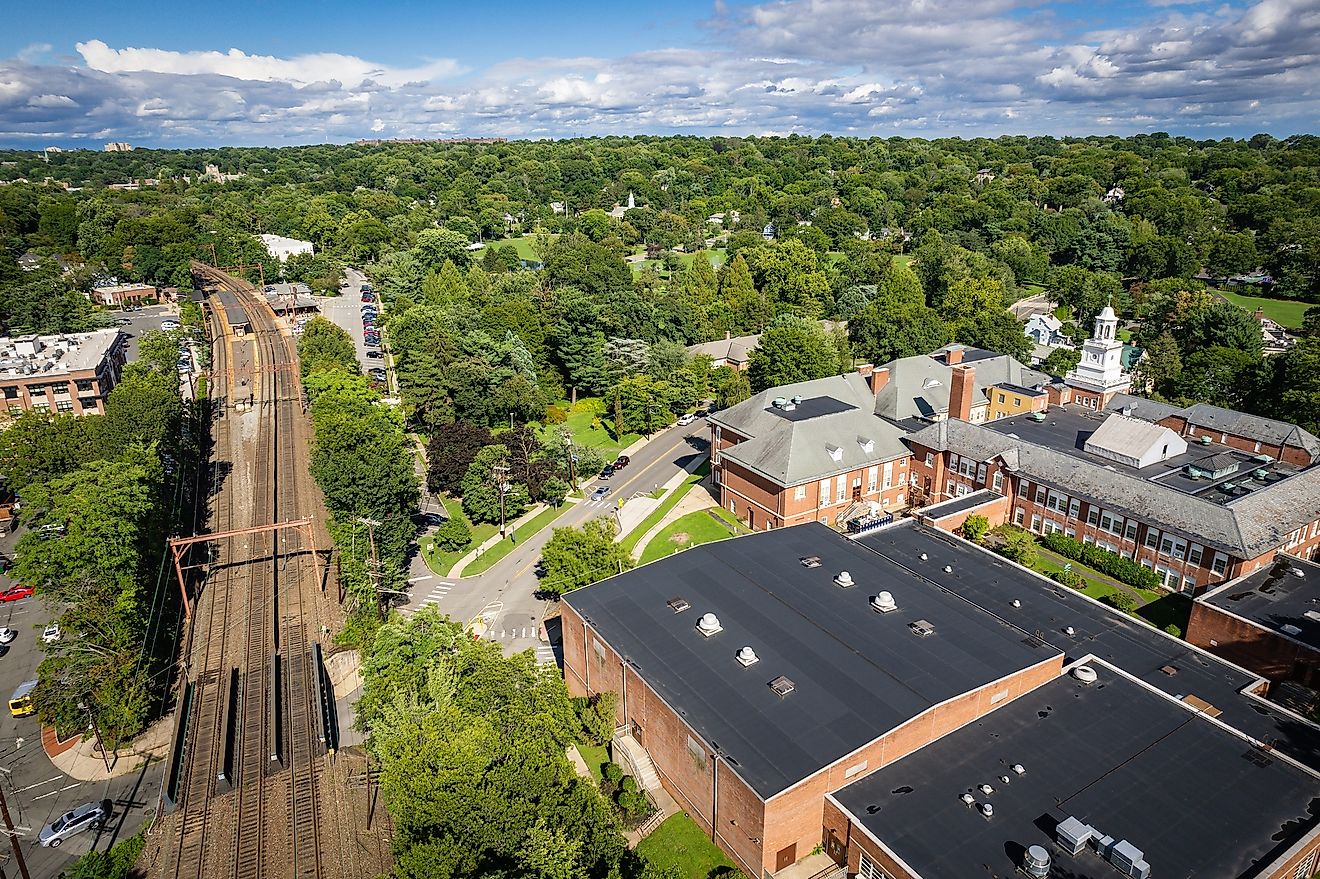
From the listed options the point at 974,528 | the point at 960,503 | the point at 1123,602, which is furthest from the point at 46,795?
the point at 1123,602

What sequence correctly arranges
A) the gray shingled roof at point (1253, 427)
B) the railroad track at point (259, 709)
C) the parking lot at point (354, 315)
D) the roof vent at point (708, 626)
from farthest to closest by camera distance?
the parking lot at point (354, 315) < the gray shingled roof at point (1253, 427) < the roof vent at point (708, 626) < the railroad track at point (259, 709)

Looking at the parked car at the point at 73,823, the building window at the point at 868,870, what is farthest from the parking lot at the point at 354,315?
the building window at the point at 868,870

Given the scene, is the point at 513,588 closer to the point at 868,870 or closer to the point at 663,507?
the point at 663,507

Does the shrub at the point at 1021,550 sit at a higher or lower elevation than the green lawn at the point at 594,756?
higher

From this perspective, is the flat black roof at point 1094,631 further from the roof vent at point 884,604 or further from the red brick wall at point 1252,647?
the roof vent at point 884,604

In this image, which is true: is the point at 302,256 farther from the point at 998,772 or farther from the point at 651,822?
the point at 998,772
